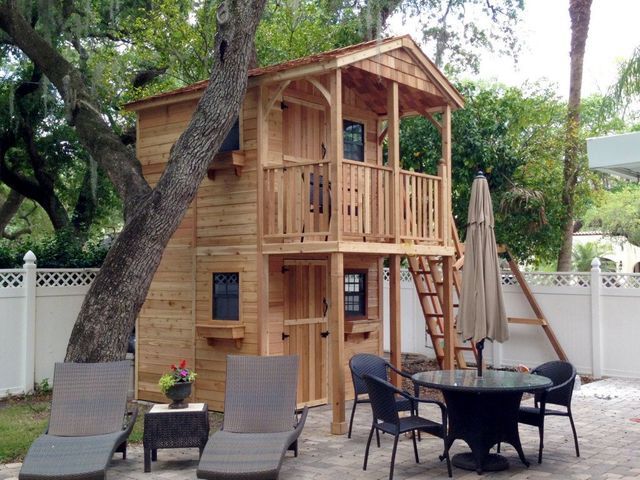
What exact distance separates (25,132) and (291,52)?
6121 millimetres

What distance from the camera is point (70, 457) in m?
5.70

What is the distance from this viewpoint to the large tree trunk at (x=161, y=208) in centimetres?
805

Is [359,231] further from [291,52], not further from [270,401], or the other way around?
[291,52]

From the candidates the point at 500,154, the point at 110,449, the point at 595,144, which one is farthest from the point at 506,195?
the point at 110,449

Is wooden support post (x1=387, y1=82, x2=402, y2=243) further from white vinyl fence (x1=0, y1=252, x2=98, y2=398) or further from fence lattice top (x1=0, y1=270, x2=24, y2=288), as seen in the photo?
fence lattice top (x1=0, y1=270, x2=24, y2=288)

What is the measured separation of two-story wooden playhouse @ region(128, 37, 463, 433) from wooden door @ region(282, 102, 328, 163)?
2 centimetres

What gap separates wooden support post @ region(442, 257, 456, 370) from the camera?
9680mm

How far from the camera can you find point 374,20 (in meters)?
12.4

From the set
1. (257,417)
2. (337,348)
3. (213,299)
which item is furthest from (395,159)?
(257,417)

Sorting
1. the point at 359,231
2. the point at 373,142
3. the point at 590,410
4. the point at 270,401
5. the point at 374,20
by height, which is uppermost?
the point at 374,20

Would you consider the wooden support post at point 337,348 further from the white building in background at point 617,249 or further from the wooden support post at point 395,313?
the white building in background at point 617,249

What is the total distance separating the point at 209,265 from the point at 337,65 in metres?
3.21

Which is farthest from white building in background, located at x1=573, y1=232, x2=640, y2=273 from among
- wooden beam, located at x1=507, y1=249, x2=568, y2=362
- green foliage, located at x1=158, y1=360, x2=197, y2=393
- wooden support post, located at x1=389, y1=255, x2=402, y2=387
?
green foliage, located at x1=158, y1=360, x2=197, y2=393

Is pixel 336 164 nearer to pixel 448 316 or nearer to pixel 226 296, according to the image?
pixel 226 296
